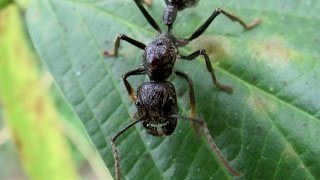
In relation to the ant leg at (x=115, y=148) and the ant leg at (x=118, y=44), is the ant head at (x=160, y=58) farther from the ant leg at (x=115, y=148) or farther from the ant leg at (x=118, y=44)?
the ant leg at (x=115, y=148)

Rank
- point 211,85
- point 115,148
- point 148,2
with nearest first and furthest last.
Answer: point 115,148
point 211,85
point 148,2

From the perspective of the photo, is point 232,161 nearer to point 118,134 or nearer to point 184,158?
point 184,158

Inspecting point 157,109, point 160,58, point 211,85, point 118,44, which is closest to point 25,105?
point 118,44

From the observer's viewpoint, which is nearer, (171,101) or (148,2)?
(171,101)

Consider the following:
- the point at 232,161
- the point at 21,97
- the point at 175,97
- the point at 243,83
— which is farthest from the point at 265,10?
the point at 21,97

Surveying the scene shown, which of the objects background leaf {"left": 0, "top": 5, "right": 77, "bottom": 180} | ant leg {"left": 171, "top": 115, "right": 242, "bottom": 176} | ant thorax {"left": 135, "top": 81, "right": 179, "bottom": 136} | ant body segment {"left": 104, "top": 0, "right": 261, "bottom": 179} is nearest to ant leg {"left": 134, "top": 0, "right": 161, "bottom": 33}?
ant body segment {"left": 104, "top": 0, "right": 261, "bottom": 179}

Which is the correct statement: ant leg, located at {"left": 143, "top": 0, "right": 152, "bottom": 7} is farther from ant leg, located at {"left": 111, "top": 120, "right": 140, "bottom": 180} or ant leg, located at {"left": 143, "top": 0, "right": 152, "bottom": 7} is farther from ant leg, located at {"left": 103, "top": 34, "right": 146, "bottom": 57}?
ant leg, located at {"left": 111, "top": 120, "right": 140, "bottom": 180}

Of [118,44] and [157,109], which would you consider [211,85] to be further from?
[118,44]
